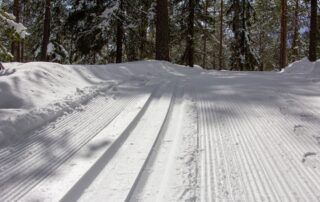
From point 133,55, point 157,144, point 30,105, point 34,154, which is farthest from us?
point 133,55

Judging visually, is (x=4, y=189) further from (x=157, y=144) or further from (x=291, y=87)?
(x=291, y=87)

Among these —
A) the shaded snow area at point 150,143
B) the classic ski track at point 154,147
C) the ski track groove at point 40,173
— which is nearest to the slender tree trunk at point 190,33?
the shaded snow area at point 150,143

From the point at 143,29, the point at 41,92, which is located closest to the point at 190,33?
the point at 143,29

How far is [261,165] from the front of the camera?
3.29 m

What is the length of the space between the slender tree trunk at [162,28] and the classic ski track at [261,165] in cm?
1075

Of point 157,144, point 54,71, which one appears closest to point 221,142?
point 157,144

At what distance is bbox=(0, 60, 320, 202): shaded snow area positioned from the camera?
9.35 feet

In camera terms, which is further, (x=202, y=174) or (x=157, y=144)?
(x=157, y=144)

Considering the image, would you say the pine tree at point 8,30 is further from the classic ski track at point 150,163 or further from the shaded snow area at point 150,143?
the classic ski track at point 150,163

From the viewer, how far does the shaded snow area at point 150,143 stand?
285cm

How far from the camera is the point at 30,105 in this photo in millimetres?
4566

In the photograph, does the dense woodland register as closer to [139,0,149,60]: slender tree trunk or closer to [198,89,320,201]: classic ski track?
[139,0,149,60]: slender tree trunk

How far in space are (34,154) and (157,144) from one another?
46.4 inches

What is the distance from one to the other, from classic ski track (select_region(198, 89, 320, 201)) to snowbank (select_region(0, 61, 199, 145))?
1830mm
